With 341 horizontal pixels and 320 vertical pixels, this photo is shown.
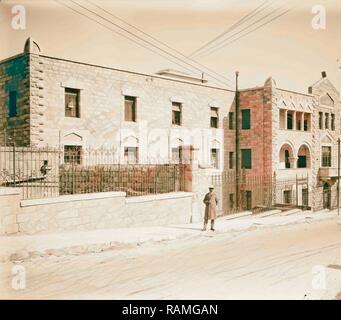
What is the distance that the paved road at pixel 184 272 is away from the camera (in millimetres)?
6461

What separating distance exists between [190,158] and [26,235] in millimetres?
7106

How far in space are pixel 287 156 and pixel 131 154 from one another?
1315 centimetres

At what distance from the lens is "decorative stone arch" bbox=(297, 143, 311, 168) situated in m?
26.7

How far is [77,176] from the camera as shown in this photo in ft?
47.4

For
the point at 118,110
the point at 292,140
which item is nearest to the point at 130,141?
the point at 118,110

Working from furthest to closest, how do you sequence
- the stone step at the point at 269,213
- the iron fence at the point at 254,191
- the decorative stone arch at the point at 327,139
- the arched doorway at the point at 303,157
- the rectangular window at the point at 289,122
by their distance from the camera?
the decorative stone arch at the point at 327,139, the arched doorway at the point at 303,157, the rectangular window at the point at 289,122, the iron fence at the point at 254,191, the stone step at the point at 269,213

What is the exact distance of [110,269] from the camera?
7633 mm

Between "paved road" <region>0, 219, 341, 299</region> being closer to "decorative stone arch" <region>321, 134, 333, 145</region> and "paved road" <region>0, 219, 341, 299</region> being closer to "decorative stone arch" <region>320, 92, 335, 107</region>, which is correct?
"decorative stone arch" <region>321, 134, 333, 145</region>

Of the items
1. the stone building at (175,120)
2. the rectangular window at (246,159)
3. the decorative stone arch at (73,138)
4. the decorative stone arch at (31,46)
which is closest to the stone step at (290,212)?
the stone building at (175,120)

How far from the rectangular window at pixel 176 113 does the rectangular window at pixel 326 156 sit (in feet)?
44.6

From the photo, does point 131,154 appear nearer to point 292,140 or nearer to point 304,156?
point 292,140

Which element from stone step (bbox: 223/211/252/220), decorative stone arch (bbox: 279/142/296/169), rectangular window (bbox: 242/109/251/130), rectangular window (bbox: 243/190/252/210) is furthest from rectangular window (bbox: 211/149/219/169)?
stone step (bbox: 223/211/252/220)

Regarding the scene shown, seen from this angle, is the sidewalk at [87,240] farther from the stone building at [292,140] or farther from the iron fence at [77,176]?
the stone building at [292,140]
